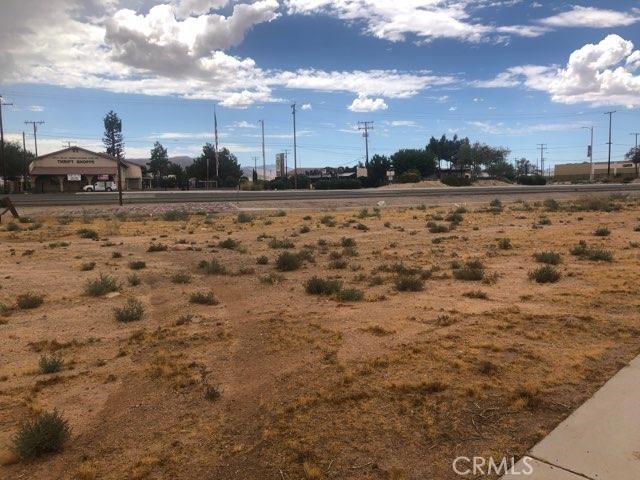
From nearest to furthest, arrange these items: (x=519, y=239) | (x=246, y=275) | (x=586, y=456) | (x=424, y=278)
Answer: (x=586, y=456)
(x=424, y=278)
(x=246, y=275)
(x=519, y=239)

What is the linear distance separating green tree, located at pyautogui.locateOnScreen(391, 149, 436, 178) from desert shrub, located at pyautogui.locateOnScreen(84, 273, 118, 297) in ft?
386

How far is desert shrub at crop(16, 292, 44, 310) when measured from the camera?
10191 millimetres

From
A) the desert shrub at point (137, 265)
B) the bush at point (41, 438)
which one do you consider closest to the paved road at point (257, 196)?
the desert shrub at point (137, 265)

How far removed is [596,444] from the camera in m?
4.37

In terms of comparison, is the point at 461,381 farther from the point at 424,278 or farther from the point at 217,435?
the point at 424,278

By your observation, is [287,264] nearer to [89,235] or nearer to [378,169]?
[89,235]

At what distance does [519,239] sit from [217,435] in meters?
16.7

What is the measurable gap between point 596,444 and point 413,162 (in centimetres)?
12724

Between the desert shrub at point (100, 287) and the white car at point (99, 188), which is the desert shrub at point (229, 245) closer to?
the desert shrub at point (100, 287)

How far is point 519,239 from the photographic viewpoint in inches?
769

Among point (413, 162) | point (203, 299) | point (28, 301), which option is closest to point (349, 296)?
point (203, 299)

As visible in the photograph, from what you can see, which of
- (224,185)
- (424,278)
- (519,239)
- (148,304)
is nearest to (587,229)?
(519,239)

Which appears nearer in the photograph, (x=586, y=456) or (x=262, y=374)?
(x=586, y=456)

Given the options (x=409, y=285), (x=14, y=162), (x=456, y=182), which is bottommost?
(x=409, y=285)
